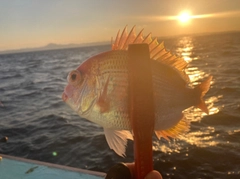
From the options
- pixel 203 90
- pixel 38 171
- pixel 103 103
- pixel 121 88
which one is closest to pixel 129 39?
pixel 121 88

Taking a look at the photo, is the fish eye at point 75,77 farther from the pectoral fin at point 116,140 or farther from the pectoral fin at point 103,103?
the pectoral fin at point 116,140

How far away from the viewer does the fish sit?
1262 mm

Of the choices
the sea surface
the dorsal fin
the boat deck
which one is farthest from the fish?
the sea surface

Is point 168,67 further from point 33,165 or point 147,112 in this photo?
point 33,165

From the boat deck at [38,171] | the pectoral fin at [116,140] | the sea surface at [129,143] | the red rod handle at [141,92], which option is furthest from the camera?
the sea surface at [129,143]

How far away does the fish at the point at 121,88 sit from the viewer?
126cm

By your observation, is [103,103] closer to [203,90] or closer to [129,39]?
[129,39]

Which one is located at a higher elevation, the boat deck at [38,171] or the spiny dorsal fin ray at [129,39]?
the spiny dorsal fin ray at [129,39]

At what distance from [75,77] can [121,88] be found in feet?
0.86

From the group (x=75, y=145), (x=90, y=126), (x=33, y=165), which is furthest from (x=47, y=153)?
(x=33, y=165)

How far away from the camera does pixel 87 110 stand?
1276mm

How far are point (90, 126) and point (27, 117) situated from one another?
517 centimetres

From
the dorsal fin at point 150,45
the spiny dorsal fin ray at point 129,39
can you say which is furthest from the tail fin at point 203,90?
the spiny dorsal fin ray at point 129,39

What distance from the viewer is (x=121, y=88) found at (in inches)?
50.6
